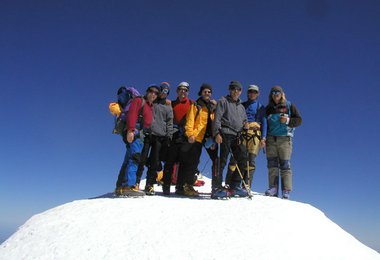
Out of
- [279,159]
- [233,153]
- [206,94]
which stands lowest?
[233,153]

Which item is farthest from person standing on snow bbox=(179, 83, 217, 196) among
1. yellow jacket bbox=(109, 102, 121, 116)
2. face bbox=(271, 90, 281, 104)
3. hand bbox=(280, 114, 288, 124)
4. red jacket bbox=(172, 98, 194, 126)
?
hand bbox=(280, 114, 288, 124)

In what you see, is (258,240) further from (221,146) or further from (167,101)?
(167,101)

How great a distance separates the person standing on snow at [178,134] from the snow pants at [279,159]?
8.70 feet

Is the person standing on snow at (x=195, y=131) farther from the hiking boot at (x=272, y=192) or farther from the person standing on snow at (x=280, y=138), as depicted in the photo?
the hiking boot at (x=272, y=192)

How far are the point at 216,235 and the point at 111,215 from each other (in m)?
2.23

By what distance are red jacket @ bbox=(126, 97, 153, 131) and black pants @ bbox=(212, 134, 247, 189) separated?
200 cm

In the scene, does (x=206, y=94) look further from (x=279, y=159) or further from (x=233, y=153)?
(x=279, y=159)

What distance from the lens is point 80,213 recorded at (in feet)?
21.9

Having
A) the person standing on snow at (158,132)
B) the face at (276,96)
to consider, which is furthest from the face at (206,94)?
the face at (276,96)

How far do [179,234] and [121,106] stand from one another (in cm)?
392

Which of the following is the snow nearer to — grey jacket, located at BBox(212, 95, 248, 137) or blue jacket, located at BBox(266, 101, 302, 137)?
grey jacket, located at BBox(212, 95, 248, 137)

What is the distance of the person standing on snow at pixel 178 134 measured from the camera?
8.65 metres

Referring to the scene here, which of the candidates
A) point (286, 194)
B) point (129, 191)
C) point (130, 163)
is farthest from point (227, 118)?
point (129, 191)

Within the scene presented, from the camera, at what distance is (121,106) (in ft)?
26.8
